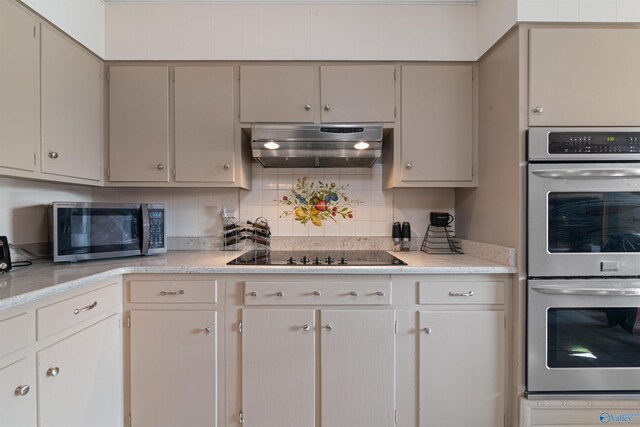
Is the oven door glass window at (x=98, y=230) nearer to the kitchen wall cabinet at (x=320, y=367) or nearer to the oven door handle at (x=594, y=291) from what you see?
the kitchen wall cabinet at (x=320, y=367)

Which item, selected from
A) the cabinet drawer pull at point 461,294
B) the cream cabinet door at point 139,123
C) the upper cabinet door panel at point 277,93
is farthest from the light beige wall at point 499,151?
the cream cabinet door at point 139,123

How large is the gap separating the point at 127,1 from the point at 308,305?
6.95ft

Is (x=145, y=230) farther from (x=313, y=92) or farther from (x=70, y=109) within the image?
(x=313, y=92)

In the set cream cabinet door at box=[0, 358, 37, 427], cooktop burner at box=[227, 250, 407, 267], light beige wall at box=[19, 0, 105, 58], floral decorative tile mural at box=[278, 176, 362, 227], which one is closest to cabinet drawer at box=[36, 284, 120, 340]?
cream cabinet door at box=[0, 358, 37, 427]

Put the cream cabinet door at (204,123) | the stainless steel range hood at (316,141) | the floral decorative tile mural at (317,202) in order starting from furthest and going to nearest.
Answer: the floral decorative tile mural at (317,202)
the cream cabinet door at (204,123)
the stainless steel range hood at (316,141)

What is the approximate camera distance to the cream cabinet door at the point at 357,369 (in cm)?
157

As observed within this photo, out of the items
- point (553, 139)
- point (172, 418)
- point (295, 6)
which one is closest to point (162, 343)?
point (172, 418)

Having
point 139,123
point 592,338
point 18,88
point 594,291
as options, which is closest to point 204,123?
point 139,123

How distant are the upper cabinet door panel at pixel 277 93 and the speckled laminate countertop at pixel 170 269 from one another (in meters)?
0.92

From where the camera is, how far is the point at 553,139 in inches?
59.2

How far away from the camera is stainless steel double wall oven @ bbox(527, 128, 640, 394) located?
147 cm

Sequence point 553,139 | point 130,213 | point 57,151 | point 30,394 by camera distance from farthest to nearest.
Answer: point 130,213
point 57,151
point 553,139
point 30,394

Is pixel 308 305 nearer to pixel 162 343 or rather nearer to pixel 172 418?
pixel 162 343

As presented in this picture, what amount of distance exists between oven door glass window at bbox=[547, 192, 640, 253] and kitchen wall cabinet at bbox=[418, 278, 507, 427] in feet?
1.22
